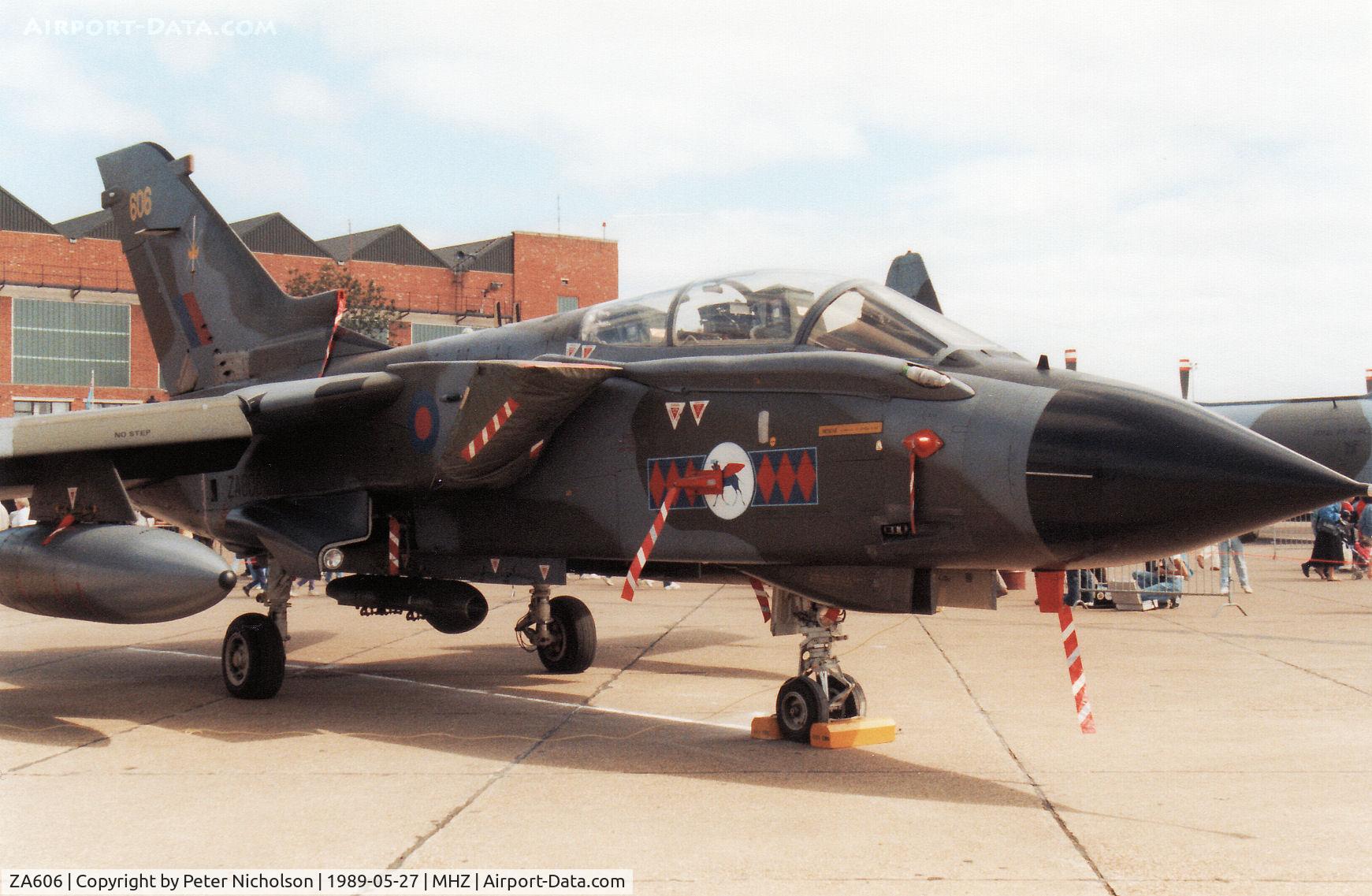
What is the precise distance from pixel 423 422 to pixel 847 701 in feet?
12.1

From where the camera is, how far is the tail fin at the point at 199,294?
1187 centimetres

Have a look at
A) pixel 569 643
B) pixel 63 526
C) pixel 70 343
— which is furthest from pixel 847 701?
pixel 70 343

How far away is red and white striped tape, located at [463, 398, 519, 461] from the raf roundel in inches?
26.9

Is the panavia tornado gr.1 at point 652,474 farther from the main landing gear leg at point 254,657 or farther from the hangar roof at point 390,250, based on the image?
the hangar roof at point 390,250

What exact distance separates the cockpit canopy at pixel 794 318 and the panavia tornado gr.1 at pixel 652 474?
0.06ft

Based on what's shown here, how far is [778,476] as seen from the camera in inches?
283

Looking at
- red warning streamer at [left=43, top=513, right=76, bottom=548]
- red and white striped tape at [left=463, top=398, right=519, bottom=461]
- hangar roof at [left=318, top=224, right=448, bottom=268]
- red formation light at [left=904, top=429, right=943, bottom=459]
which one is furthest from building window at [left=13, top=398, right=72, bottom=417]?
red formation light at [left=904, top=429, right=943, bottom=459]

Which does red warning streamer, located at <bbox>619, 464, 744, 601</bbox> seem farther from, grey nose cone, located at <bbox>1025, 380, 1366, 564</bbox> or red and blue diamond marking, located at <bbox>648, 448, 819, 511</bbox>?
grey nose cone, located at <bbox>1025, 380, 1366, 564</bbox>

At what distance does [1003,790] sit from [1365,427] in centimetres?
2922

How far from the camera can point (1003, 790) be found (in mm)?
6348

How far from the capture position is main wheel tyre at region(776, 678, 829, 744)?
7.52 m

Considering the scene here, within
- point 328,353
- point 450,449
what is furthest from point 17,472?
point 450,449

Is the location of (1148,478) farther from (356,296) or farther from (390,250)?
(390,250)

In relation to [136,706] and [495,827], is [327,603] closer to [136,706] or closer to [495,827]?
[136,706]
